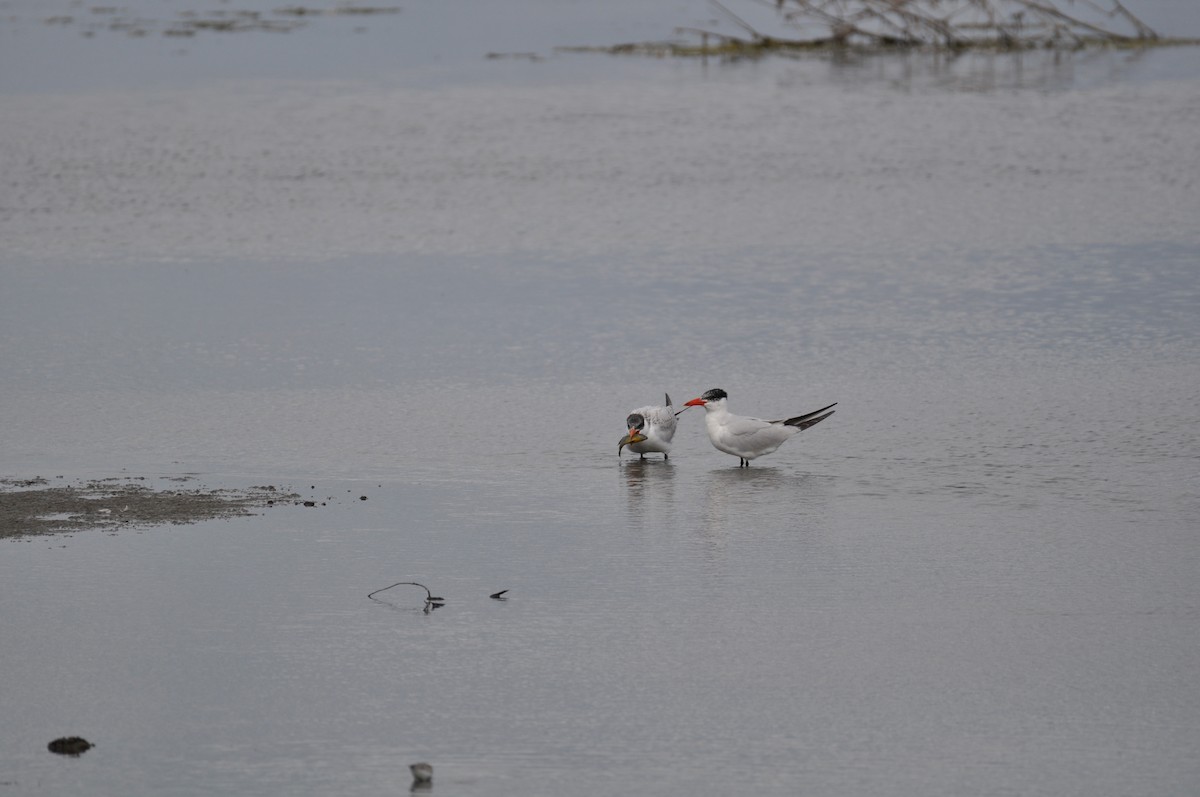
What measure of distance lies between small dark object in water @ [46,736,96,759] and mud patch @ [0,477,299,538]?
2.31 metres

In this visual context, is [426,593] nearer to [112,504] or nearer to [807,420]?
[112,504]

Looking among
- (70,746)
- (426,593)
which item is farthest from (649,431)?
(70,746)

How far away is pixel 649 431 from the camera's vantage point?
8688mm

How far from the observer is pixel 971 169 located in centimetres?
1828

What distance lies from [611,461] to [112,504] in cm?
254

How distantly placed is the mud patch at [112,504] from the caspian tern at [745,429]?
2216 mm

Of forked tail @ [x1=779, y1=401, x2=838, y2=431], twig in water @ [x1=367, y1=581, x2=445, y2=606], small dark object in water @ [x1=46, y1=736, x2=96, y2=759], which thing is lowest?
small dark object in water @ [x1=46, y1=736, x2=96, y2=759]

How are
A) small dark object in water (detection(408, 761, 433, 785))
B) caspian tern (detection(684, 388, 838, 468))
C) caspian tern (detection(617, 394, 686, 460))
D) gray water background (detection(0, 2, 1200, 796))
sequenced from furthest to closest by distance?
caspian tern (detection(617, 394, 686, 460))
caspian tern (detection(684, 388, 838, 468))
gray water background (detection(0, 2, 1200, 796))
small dark object in water (detection(408, 761, 433, 785))

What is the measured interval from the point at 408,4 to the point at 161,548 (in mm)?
45653

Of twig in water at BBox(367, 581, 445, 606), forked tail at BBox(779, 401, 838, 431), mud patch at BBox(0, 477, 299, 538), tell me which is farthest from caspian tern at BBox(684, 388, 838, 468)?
twig in water at BBox(367, 581, 445, 606)

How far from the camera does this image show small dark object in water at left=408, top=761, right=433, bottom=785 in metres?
4.78

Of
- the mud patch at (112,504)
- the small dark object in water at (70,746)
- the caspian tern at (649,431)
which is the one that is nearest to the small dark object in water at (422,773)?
the small dark object in water at (70,746)

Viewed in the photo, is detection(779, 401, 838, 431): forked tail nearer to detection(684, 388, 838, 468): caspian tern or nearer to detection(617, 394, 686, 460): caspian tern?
detection(684, 388, 838, 468): caspian tern

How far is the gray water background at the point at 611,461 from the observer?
5.20 meters
